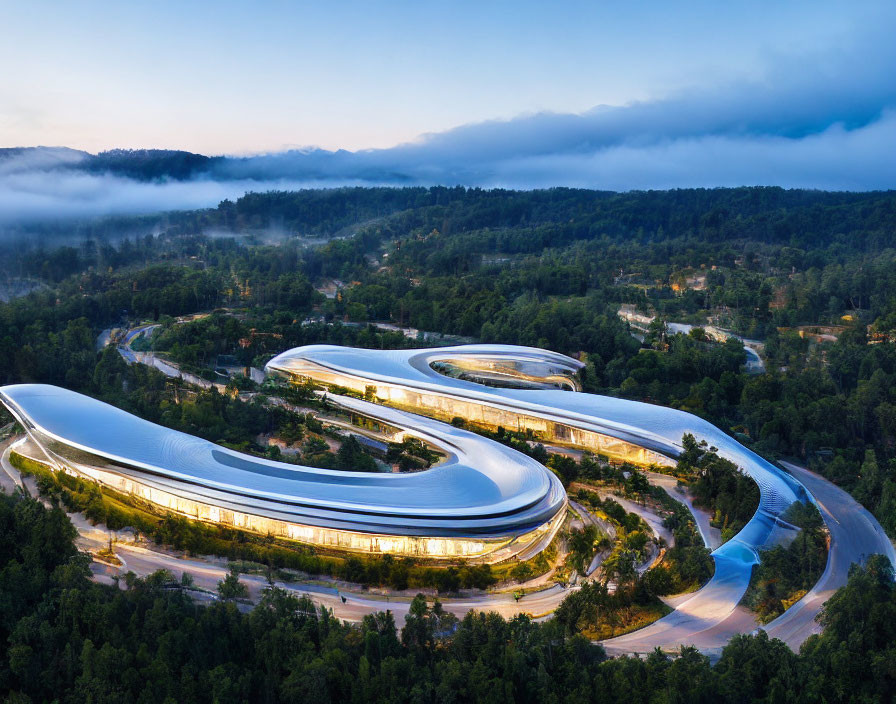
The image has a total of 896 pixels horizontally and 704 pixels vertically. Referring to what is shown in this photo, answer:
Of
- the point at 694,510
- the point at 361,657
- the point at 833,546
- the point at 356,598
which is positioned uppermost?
the point at 361,657

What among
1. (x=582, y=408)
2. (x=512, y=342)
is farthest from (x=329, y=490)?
(x=512, y=342)

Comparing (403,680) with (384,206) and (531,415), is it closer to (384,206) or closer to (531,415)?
(531,415)

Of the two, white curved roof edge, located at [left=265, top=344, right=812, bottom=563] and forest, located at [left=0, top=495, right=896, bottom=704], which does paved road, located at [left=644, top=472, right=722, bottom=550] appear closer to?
white curved roof edge, located at [left=265, top=344, right=812, bottom=563]

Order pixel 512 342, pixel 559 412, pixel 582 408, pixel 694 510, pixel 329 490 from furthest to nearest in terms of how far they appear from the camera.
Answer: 1. pixel 512 342
2. pixel 582 408
3. pixel 559 412
4. pixel 694 510
5. pixel 329 490

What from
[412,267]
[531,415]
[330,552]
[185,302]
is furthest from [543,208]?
[330,552]

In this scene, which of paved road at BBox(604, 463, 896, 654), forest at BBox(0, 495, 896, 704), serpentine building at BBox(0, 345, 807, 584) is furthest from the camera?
serpentine building at BBox(0, 345, 807, 584)

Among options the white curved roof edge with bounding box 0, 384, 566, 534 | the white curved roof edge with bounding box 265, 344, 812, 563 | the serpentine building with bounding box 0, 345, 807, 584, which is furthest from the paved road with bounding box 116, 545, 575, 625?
the white curved roof edge with bounding box 265, 344, 812, 563

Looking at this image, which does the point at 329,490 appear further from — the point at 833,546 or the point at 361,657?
the point at 833,546

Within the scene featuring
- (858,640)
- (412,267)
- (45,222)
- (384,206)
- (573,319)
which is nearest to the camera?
(858,640)
